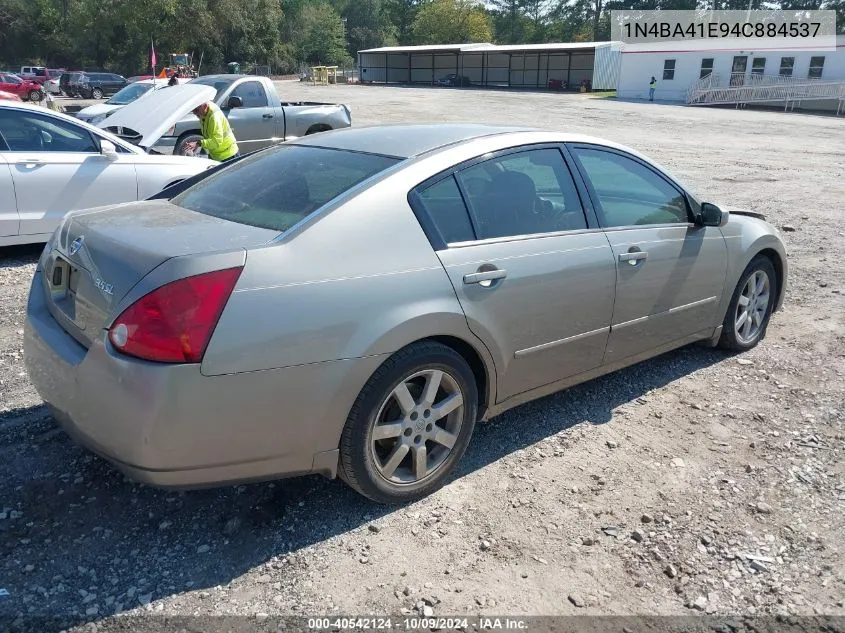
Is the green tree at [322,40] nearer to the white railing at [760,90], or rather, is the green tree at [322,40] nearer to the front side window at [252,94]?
the white railing at [760,90]

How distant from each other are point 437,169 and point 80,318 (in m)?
1.67

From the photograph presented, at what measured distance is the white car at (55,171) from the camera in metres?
6.63

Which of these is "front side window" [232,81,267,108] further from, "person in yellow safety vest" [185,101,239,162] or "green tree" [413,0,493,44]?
"green tree" [413,0,493,44]

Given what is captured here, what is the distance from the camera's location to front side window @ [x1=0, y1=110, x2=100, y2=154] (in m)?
6.70

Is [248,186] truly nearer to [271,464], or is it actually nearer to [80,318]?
[80,318]

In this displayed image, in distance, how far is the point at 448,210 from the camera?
328 cm

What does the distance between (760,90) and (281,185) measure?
144 ft

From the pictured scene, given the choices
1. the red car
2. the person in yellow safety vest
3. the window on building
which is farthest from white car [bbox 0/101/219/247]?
the window on building

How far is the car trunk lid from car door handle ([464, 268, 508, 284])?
88 centimetres

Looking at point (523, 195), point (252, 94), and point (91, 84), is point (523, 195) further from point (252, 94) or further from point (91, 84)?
point (91, 84)

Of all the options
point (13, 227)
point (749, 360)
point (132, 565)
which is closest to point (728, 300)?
point (749, 360)

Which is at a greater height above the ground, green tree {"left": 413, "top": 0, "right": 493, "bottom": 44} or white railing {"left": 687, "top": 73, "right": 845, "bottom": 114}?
green tree {"left": 413, "top": 0, "right": 493, "bottom": 44}

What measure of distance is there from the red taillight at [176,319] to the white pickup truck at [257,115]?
9.75 meters

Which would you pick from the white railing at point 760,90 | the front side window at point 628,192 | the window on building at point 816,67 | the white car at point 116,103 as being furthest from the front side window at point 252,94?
the window on building at point 816,67
